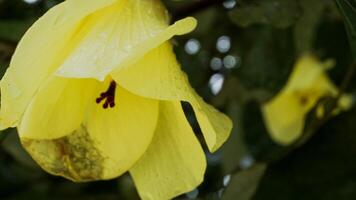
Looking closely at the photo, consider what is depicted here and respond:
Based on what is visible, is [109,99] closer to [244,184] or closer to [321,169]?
[244,184]

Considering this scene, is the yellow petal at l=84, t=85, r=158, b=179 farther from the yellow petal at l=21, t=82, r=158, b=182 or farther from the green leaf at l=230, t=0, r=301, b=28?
the green leaf at l=230, t=0, r=301, b=28

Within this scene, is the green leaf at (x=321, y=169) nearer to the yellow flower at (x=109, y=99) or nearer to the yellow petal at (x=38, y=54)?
the yellow flower at (x=109, y=99)

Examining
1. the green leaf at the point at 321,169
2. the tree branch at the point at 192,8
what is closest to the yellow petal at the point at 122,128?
the tree branch at the point at 192,8

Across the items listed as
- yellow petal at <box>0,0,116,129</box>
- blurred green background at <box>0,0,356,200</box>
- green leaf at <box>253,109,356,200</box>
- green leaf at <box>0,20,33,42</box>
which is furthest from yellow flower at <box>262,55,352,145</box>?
yellow petal at <box>0,0,116,129</box>

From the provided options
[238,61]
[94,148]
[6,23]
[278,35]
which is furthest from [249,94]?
[94,148]

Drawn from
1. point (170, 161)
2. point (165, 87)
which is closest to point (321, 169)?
point (170, 161)

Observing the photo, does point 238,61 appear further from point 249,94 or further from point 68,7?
point 68,7
